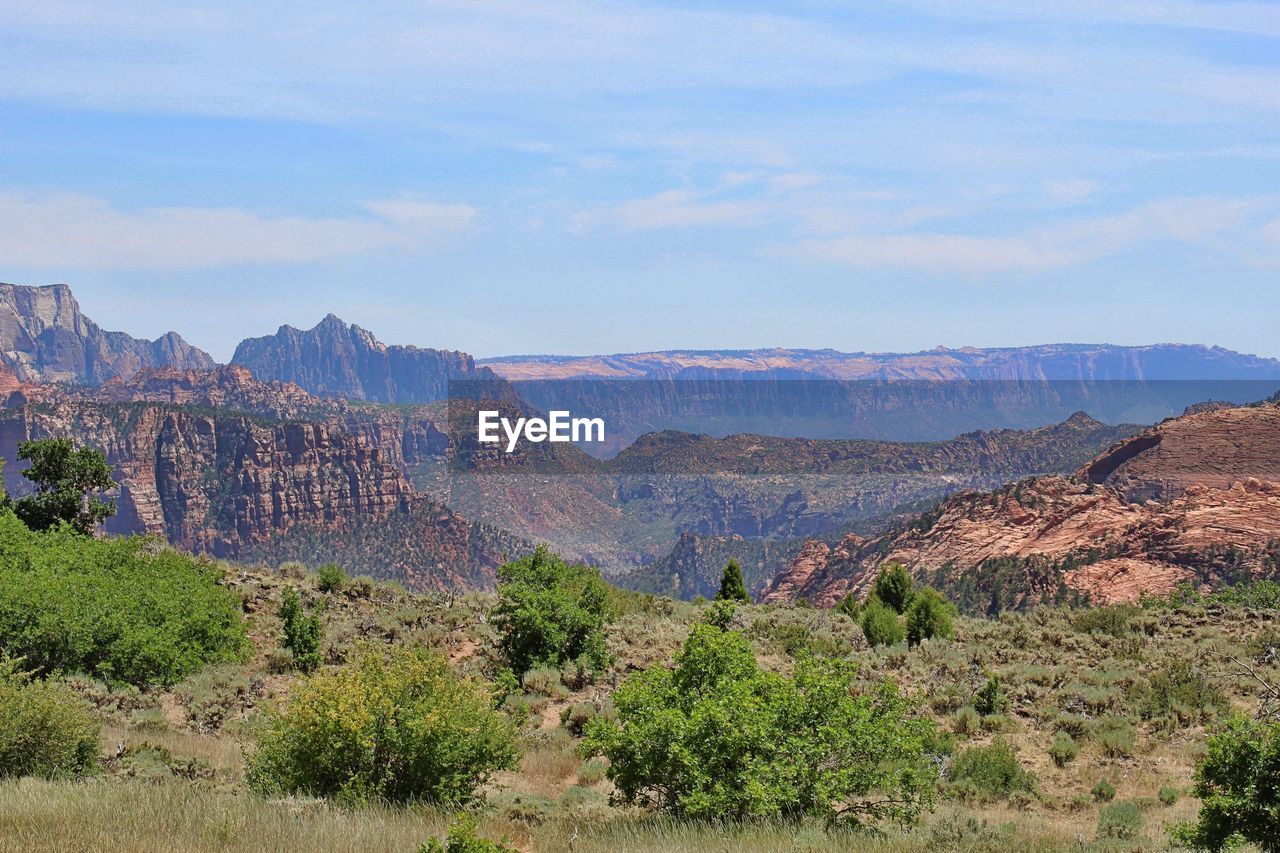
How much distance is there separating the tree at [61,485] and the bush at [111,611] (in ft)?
30.0

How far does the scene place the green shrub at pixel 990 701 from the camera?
27.1 meters

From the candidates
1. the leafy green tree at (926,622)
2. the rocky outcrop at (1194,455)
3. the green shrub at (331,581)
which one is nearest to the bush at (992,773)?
the leafy green tree at (926,622)

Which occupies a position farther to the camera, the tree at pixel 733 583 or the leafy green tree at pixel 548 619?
the tree at pixel 733 583

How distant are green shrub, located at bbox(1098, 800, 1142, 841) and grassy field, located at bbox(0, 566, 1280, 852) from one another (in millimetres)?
99

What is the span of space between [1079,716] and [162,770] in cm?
1951

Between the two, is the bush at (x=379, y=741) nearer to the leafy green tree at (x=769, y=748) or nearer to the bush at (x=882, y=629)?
the leafy green tree at (x=769, y=748)

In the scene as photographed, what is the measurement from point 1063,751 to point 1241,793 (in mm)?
10907

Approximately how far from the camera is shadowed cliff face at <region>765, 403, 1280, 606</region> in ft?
235

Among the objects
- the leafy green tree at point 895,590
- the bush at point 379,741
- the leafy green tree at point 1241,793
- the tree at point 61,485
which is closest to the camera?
the leafy green tree at point 1241,793

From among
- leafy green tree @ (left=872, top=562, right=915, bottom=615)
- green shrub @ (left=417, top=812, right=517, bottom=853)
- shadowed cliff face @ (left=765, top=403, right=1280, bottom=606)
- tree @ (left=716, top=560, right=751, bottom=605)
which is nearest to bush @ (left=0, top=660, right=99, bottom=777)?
green shrub @ (left=417, top=812, right=517, bottom=853)

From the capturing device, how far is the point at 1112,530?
269 feet

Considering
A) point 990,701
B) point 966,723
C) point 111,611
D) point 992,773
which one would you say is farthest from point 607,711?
point 111,611

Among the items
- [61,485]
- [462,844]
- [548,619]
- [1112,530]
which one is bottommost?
[1112,530]

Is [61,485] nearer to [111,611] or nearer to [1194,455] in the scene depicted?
[111,611]
